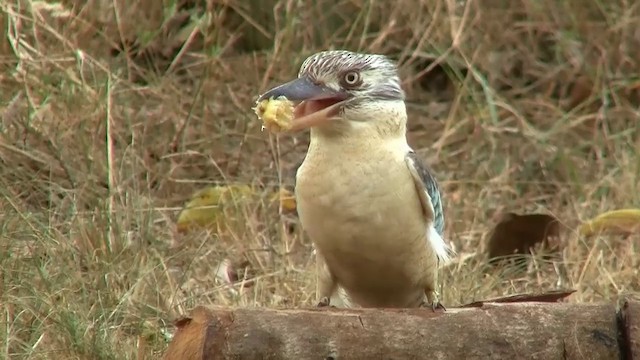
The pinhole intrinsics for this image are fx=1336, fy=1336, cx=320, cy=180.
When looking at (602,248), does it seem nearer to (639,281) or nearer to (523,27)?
(639,281)

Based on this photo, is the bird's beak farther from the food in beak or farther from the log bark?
the log bark

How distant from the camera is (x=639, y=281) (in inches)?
210

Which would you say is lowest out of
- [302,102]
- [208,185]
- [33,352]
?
[208,185]

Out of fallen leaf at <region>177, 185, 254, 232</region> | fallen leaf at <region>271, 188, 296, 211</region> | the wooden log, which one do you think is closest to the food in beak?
the wooden log

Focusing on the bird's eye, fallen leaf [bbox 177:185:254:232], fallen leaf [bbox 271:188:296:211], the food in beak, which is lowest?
fallen leaf [bbox 271:188:296:211]

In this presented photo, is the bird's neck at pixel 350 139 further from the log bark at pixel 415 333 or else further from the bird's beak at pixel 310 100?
the log bark at pixel 415 333

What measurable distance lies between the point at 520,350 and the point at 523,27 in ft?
13.8

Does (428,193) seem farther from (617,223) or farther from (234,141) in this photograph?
(234,141)

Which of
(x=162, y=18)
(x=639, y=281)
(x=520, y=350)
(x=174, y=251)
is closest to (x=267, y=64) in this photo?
(x=162, y=18)

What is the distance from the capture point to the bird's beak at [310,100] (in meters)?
4.04

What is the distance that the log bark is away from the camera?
3369 mm

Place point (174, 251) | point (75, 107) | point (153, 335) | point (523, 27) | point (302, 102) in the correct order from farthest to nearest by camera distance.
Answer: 1. point (523, 27)
2. point (75, 107)
3. point (174, 251)
4. point (153, 335)
5. point (302, 102)

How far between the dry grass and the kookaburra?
76 cm

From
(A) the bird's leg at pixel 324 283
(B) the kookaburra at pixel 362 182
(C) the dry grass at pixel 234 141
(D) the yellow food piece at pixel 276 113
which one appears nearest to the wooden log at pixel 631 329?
(B) the kookaburra at pixel 362 182
